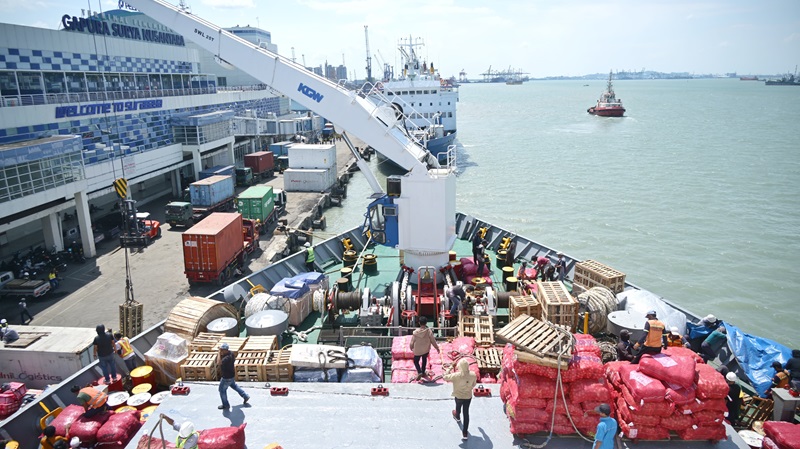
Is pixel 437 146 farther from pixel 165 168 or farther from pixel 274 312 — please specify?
pixel 274 312

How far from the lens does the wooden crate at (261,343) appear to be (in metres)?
10.2

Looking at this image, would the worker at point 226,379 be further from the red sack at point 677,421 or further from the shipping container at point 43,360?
the red sack at point 677,421

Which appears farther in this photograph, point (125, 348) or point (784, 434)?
point (125, 348)

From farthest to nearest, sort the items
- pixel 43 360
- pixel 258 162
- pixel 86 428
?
pixel 258 162, pixel 43 360, pixel 86 428

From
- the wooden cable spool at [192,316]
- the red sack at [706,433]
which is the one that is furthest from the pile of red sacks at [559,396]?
the wooden cable spool at [192,316]

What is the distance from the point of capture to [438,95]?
2160 inches

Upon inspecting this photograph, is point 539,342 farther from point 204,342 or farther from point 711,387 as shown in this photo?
point 204,342

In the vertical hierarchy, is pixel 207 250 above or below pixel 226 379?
below

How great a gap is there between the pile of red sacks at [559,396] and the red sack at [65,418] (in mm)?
7460

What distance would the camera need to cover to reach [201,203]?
28656 millimetres

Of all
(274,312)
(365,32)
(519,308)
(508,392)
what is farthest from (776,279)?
(365,32)

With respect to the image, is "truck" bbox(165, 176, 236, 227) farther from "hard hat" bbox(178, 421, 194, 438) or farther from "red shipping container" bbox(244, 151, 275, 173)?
"hard hat" bbox(178, 421, 194, 438)

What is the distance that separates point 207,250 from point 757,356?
688 inches

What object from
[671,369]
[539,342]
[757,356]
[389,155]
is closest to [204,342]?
[539,342]
